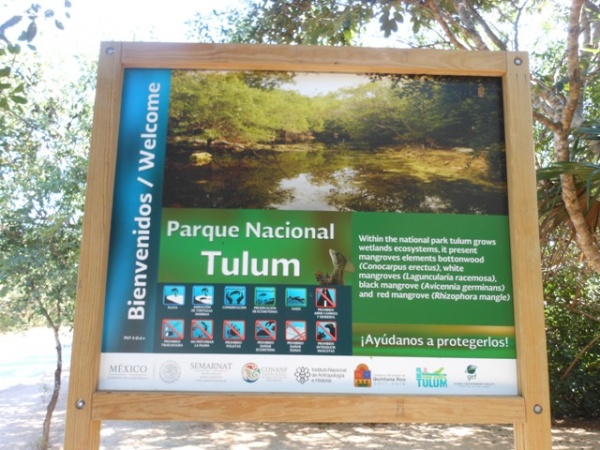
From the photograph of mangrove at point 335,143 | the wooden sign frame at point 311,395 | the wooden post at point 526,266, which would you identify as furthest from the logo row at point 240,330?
the wooden post at point 526,266

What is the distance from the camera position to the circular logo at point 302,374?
6.02 feet

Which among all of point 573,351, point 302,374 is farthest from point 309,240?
point 573,351

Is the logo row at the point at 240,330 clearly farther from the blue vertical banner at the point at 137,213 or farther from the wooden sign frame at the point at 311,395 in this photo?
the wooden sign frame at the point at 311,395

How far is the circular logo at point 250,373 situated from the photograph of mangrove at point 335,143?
0.57 m

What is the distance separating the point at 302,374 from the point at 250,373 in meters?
0.18

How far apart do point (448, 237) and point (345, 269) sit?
40 centimetres

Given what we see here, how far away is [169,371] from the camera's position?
1839 mm

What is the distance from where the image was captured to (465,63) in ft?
6.77

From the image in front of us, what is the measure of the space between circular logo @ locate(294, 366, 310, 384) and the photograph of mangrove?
58 centimetres

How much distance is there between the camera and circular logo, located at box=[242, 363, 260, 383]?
6.02 ft

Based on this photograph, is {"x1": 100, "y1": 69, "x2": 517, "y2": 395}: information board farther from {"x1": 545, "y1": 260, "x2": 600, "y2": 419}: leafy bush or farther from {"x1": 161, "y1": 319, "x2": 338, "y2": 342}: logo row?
{"x1": 545, "y1": 260, "x2": 600, "y2": 419}: leafy bush

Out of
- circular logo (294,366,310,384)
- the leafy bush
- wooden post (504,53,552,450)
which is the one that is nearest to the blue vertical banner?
circular logo (294,366,310,384)

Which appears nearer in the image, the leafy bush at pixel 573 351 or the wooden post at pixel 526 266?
the wooden post at pixel 526 266

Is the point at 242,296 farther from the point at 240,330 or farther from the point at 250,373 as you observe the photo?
the point at 250,373
